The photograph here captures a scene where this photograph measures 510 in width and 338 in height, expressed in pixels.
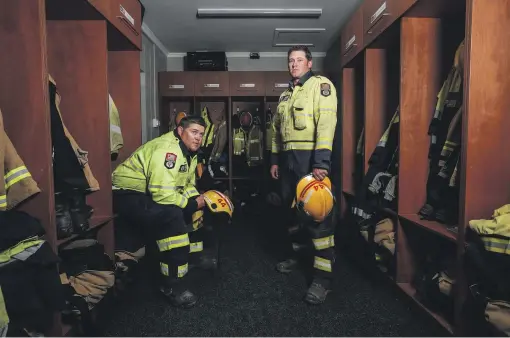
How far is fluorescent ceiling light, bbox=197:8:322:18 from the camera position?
360 centimetres

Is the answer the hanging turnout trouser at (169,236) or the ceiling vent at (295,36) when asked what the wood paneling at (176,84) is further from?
the hanging turnout trouser at (169,236)

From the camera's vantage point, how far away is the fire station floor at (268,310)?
1745 mm

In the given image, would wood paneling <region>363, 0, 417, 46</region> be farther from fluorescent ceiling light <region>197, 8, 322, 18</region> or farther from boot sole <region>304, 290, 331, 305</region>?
boot sole <region>304, 290, 331, 305</region>

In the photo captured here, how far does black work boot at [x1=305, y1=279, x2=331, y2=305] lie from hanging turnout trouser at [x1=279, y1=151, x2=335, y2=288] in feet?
0.06

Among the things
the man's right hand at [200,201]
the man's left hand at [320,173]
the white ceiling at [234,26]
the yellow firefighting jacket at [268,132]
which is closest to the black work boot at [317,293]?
the man's left hand at [320,173]

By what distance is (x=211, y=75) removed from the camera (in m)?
5.00

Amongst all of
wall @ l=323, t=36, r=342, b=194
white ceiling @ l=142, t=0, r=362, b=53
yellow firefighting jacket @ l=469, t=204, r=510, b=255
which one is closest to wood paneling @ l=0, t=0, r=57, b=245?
yellow firefighting jacket @ l=469, t=204, r=510, b=255

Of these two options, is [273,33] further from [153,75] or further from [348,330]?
[348,330]

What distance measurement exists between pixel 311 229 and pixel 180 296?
2.72ft

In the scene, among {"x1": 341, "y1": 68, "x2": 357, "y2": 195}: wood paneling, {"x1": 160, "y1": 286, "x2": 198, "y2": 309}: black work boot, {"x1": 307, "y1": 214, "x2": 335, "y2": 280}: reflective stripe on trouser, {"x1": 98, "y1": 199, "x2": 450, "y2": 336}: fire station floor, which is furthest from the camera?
{"x1": 341, "y1": 68, "x2": 357, "y2": 195}: wood paneling

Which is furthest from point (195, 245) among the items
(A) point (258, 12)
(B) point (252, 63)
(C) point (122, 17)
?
(B) point (252, 63)

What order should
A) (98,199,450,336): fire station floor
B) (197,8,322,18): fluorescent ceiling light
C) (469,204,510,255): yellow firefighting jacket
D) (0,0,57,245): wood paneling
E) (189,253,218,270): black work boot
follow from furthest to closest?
(197,8,322,18): fluorescent ceiling light → (189,253,218,270): black work boot → (98,199,450,336): fire station floor → (0,0,57,245): wood paneling → (469,204,510,255): yellow firefighting jacket

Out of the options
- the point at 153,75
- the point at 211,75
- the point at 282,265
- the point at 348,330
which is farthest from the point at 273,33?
the point at 348,330

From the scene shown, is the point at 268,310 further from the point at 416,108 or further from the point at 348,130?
the point at 348,130
